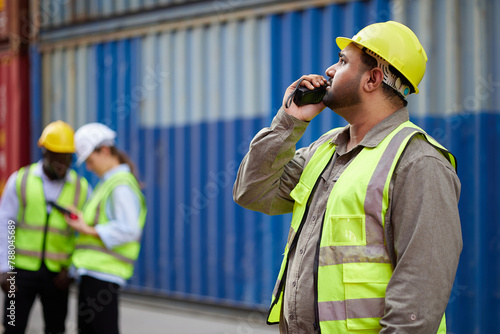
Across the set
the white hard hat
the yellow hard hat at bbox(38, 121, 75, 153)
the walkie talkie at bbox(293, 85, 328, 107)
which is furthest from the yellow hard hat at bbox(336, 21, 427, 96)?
the yellow hard hat at bbox(38, 121, 75, 153)

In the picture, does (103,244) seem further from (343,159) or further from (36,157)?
(36,157)

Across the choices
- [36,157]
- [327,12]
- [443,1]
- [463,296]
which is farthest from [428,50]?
[36,157]

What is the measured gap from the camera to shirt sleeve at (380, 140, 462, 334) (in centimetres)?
179

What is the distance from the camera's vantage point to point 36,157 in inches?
320

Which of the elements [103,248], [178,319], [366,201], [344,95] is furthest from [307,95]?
[178,319]

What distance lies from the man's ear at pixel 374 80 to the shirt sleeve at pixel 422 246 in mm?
352

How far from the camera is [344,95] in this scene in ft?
7.02

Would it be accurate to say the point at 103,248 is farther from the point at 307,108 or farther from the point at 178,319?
the point at 178,319

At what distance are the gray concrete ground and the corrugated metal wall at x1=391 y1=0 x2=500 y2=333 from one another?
73.3 inches

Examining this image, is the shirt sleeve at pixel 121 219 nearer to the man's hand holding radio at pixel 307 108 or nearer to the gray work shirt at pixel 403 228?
the gray work shirt at pixel 403 228

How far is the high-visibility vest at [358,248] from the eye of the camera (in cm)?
191

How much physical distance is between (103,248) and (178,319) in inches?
100.0

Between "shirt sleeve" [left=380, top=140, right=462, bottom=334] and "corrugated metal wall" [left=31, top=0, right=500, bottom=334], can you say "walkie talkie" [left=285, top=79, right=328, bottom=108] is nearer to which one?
"shirt sleeve" [left=380, top=140, right=462, bottom=334]

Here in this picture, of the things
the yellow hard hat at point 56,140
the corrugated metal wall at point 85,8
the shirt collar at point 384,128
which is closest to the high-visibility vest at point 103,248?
the yellow hard hat at point 56,140
